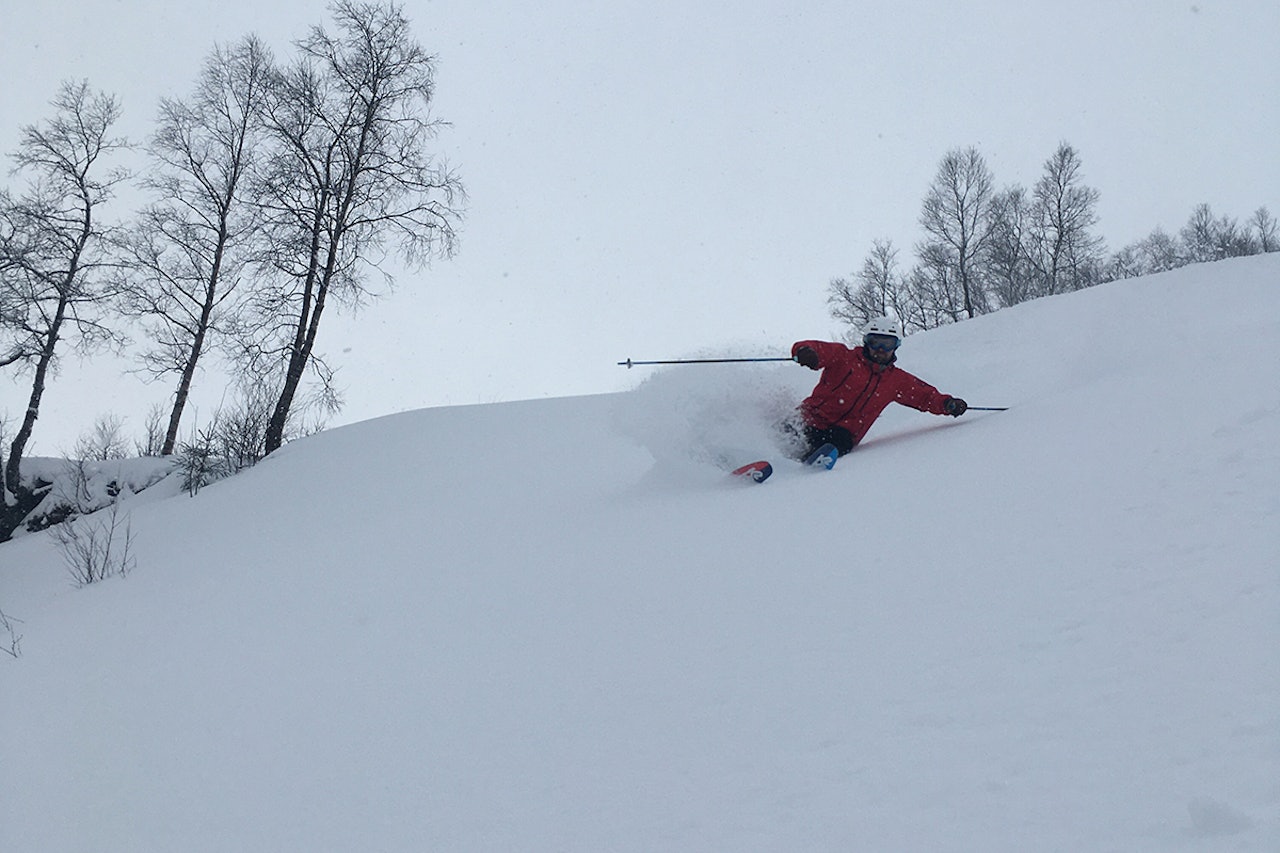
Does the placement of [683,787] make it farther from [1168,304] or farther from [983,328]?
[983,328]

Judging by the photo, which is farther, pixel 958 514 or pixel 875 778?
pixel 958 514

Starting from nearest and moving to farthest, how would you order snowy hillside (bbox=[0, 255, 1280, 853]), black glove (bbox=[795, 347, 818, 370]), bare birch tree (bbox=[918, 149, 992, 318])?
snowy hillside (bbox=[0, 255, 1280, 853]) < black glove (bbox=[795, 347, 818, 370]) < bare birch tree (bbox=[918, 149, 992, 318])

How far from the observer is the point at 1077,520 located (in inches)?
116

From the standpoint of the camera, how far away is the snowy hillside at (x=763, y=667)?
1748mm

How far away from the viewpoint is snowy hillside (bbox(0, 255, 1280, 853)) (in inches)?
68.8

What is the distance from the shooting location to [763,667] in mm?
2596

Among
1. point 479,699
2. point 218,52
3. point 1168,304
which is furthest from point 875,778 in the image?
point 218,52

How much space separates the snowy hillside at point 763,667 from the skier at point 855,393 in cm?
52

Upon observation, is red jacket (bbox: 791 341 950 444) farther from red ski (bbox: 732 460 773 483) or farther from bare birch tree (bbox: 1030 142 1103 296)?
bare birch tree (bbox: 1030 142 1103 296)

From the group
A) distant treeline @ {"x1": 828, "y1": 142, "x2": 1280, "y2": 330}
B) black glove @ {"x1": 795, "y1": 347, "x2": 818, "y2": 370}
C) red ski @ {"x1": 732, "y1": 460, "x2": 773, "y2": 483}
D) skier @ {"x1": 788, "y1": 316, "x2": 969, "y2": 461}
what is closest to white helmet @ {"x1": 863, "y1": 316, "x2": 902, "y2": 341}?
skier @ {"x1": 788, "y1": 316, "x2": 969, "y2": 461}

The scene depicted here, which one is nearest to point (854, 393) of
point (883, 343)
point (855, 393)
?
point (855, 393)

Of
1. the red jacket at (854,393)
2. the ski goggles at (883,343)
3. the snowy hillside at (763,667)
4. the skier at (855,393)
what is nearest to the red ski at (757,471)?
the snowy hillside at (763,667)

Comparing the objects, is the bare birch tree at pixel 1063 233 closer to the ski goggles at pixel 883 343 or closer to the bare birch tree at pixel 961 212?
the bare birch tree at pixel 961 212

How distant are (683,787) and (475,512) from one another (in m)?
4.76
